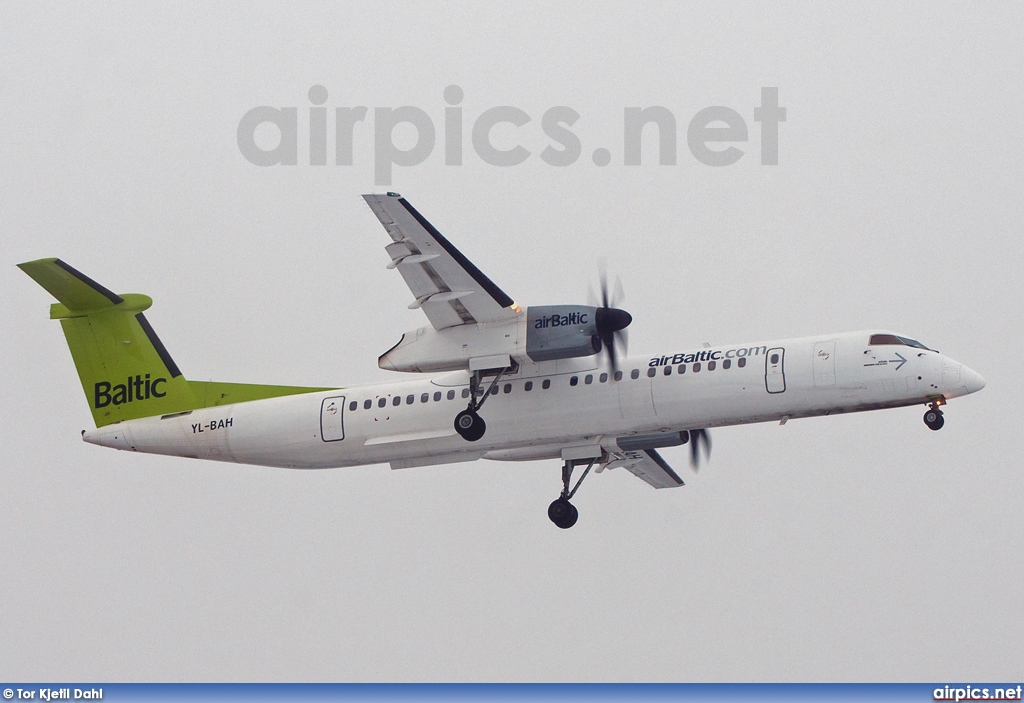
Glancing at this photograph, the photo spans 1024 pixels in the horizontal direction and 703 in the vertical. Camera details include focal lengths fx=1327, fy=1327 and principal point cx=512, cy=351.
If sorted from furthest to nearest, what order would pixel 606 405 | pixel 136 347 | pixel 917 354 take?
1. pixel 136 347
2. pixel 606 405
3. pixel 917 354

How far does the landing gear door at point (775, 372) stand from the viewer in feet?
66.9

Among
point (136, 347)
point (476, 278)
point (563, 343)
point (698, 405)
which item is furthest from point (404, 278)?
point (136, 347)

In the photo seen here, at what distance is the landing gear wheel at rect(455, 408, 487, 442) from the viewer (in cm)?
2164

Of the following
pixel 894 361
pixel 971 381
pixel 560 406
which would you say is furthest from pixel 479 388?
pixel 971 381

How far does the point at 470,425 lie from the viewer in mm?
21625

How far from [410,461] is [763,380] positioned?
20.9ft

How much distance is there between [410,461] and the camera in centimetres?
2303

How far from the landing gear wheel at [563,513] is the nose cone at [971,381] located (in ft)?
24.2

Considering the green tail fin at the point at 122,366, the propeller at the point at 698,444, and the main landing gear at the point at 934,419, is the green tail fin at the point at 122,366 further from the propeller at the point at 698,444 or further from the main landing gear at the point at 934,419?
the main landing gear at the point at 934,419

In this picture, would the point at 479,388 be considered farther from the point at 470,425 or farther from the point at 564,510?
the point at 564,510

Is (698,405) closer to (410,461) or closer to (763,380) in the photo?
(763,380)

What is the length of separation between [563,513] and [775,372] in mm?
5149

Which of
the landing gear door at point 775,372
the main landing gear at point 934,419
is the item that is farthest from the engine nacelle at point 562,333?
the main landing gear at point 934,419

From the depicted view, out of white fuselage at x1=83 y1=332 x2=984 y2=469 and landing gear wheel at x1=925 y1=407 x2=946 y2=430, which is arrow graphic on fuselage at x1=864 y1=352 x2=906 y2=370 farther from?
landing gear wheel at x1=925 y1=407 x2=946 y2=430
